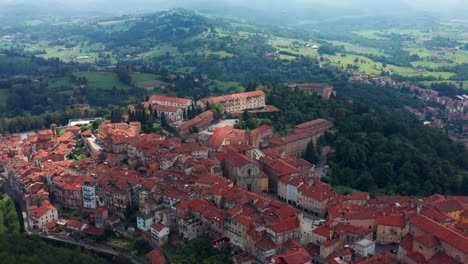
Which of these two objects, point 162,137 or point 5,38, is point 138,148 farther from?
point 5,38

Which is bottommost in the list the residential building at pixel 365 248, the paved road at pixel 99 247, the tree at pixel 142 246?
the paved road at pixel 99 247

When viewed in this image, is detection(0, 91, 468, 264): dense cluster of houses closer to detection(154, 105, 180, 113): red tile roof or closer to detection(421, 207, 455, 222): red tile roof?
detection(421, 207, 455, 222): red tile roof

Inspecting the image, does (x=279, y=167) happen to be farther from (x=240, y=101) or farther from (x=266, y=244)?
(x=240, y=101)

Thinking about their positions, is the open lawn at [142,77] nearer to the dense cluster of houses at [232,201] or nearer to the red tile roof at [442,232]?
the dense cluster of houses at [232,201]

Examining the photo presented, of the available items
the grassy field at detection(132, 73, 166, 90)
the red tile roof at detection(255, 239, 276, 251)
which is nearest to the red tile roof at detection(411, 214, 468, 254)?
the red tile roof at detection(255, 239, 276, 251)

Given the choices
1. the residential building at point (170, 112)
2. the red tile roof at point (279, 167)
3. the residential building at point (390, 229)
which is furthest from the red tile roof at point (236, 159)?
the residential building at point (170, 112)

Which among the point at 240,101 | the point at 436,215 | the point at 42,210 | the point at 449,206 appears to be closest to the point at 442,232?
the point at 436,215

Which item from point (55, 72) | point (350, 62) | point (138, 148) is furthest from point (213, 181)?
point (350, 62)
